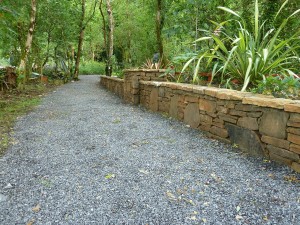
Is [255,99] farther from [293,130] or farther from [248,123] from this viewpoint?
[293,130]

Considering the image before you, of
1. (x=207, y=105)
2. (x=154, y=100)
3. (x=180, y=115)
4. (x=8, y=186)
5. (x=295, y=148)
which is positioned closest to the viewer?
(x=8, y=186)

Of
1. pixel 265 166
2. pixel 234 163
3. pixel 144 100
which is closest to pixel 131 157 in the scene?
pixel 234 163

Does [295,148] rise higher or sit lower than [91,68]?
lower

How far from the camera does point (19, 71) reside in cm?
647

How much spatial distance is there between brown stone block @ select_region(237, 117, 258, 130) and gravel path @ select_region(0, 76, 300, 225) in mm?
283

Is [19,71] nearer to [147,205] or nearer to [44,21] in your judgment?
[44,21]

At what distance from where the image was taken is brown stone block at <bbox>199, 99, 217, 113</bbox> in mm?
2812

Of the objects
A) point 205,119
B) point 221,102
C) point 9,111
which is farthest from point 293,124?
point 9,111

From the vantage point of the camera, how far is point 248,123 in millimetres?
2330

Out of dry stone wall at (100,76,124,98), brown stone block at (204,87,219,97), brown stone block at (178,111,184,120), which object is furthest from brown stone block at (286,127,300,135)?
dry stone wall at (100,76,124,98)

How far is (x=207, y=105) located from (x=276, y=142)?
0.99 m

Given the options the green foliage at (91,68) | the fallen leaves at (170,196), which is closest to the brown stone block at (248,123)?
the fallen leaves at (170,196)

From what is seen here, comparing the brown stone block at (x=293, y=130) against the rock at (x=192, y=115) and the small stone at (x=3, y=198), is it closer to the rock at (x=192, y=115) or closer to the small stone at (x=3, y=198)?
the rock at (x=192, y=115)

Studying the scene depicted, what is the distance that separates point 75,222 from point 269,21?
406 centimetres
